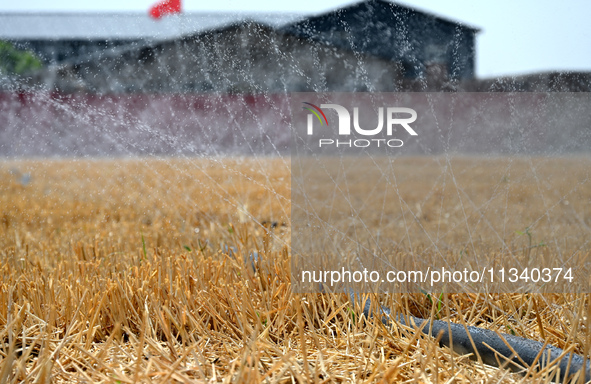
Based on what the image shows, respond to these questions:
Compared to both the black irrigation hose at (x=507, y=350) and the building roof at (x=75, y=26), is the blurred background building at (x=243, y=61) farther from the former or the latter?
the black irrigation hose at (x=507, y=350)

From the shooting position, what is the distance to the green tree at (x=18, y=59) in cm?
1695

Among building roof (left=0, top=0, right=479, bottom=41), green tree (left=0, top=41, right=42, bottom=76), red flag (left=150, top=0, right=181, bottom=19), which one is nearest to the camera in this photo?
red flag (left=150, top=0, right=181, bottom=19)

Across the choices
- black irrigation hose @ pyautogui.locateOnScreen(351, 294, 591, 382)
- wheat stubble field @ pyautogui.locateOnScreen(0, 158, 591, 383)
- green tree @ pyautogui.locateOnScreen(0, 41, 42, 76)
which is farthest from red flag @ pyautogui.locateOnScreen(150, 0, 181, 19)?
green tree @ pyautogui.locateOnScreen(0, 41, 42, 76)

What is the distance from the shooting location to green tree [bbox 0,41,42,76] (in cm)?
1695

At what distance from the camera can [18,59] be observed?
18500mm

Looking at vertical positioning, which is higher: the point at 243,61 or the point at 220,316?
the point at 243,61

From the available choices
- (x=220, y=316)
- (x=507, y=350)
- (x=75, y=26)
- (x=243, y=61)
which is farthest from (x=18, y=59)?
(x=507, y=350)

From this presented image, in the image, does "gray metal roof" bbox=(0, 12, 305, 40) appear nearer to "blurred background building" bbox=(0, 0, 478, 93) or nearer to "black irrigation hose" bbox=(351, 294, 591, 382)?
"blurred background building" bbox=(0, 0, 478, 93)

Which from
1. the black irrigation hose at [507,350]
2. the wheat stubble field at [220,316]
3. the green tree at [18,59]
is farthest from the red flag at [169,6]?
the green tree at [18,59]

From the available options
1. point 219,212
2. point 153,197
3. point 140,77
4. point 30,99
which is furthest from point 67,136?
point 219,212

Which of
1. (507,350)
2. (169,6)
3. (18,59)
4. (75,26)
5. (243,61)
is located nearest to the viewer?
(507,350)

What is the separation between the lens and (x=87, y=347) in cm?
93

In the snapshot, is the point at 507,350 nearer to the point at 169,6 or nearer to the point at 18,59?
the point at 169,6

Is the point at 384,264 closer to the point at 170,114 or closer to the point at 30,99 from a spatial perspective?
the point at 170,114
